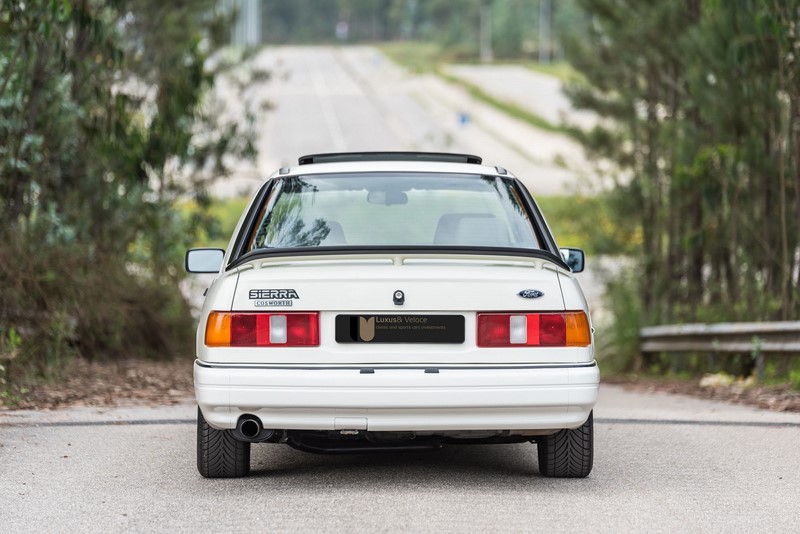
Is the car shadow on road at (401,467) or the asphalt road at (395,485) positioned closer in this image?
the asphalt road at (395,485)

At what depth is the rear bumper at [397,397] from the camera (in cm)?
585

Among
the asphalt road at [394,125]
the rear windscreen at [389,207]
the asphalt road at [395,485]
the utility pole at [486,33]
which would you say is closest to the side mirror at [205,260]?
the rear windscreen at [389,207]

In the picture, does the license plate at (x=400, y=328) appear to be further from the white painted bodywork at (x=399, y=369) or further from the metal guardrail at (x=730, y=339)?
the metal guardrail at (x=730, y=339)

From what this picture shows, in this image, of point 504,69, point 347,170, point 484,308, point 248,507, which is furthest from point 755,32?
point 504,69

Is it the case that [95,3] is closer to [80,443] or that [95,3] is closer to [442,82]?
[80,443]

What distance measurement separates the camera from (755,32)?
12852 millimetres

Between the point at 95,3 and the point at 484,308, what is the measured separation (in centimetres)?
899

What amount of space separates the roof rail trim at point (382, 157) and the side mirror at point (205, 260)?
810 mm

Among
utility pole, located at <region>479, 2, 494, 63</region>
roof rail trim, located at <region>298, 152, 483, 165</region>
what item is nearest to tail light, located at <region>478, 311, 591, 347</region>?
roof rail trim, located at <region>298, 152, 483, 165</region>

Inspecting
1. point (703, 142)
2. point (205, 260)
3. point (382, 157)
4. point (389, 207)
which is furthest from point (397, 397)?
point (703, 142)

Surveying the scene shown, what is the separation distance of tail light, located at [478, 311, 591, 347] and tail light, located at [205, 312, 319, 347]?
779 millimetres

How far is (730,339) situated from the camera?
1334 centimetres

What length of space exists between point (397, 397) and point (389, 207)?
161 cm

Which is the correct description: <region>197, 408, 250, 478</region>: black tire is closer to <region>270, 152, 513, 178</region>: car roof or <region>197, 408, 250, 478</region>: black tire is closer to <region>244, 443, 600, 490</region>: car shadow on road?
<region>244, 443, 600, 490</region>: car shadow on road
